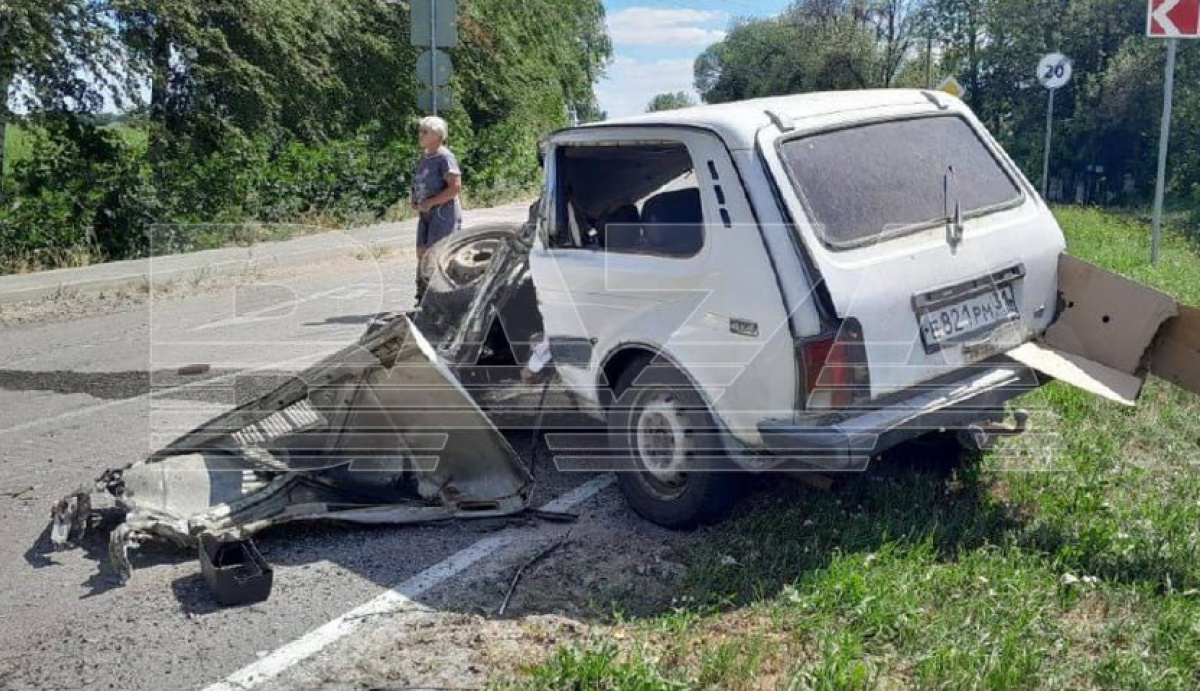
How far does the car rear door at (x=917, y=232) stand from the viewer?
426cm

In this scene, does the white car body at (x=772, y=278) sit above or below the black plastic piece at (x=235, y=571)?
above

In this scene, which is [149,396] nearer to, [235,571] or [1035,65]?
[235,571]

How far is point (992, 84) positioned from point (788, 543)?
114ft

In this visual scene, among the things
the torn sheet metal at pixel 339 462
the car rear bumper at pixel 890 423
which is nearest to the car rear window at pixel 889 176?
the car rear bumper at pixel 890 423

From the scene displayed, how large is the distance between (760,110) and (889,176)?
0.64 meters

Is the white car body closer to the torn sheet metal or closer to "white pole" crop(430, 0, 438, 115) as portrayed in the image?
the torn sheet metal

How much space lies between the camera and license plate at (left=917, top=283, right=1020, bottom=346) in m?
4.40

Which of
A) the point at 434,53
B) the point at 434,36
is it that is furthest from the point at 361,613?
the point at 434,36

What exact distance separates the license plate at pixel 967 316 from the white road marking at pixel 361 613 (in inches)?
75.0

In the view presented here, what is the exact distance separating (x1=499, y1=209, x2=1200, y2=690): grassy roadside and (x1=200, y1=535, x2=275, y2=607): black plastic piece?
1.28m

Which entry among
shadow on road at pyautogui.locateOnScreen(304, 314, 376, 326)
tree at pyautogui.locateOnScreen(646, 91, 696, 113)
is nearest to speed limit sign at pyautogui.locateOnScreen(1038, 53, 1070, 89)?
tree at pyautogui.locateOnScreen(646, 91, 696, 113)

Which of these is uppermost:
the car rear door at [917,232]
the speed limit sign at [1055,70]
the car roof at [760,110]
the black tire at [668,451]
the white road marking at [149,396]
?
the speed limit sign at [1055,70]

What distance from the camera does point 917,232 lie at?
459cm

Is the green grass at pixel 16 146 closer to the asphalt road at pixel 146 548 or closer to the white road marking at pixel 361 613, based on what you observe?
the asphalt road at pixel 146 548
